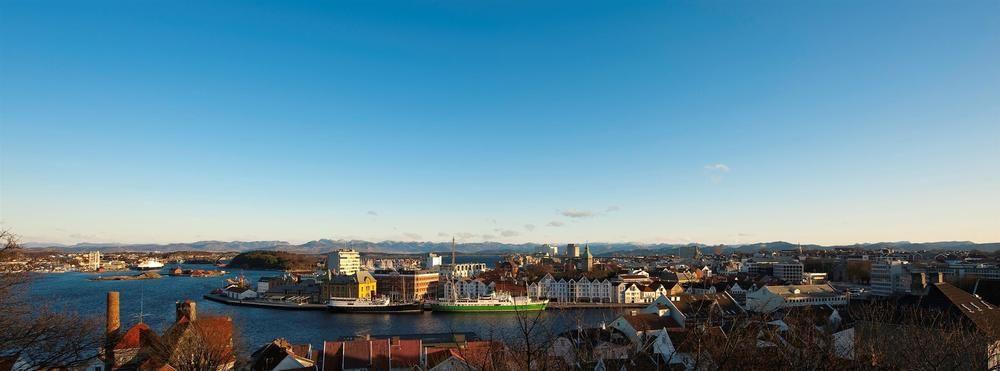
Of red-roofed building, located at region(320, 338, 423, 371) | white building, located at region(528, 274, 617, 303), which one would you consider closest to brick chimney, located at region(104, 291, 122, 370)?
red-roofed building, located at region(320, 338, 423, 371)

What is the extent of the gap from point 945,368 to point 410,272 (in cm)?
2635

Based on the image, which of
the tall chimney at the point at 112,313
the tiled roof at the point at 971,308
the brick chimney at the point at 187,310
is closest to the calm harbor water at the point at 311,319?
the brick chimney at the point at 187,310

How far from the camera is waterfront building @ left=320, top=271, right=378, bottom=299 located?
86.8ft

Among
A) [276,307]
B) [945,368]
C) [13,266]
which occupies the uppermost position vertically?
[13,266]

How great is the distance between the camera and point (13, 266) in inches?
168

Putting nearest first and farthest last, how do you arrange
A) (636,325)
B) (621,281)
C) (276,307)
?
(636,325)
(276,307)
(621,281)

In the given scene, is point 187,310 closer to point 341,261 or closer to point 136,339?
point 136,339

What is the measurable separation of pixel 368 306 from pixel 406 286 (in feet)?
13.5

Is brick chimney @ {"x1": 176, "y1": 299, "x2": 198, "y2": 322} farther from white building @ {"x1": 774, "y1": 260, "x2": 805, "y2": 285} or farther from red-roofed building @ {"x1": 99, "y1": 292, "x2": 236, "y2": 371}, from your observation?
white building @ {"x1": 774, "y1": 260, "x2": 805, "y2": 285}

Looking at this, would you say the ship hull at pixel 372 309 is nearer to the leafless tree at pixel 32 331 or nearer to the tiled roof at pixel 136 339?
the tiled roof at pixel 136 339

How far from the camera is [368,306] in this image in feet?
80.9

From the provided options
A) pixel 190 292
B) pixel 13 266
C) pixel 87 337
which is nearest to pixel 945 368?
pixel 87 337

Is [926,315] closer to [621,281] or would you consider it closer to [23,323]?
[23,323]

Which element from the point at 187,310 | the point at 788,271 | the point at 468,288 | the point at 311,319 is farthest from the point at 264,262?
the point at 187,310
